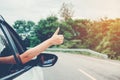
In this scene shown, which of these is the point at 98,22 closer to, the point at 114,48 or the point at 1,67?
the point at 114,48

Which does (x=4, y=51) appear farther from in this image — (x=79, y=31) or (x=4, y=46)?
(x=79, y=31)

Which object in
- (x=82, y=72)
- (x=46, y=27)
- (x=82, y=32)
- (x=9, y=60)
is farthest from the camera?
(x=46, y=27)

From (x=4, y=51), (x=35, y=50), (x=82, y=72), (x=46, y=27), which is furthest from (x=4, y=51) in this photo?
(x=46, y=27)

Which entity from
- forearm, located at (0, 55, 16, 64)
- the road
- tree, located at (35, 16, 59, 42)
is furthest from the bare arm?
tree, located at (35, 16, 59, 42)

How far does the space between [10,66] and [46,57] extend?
3.24ft

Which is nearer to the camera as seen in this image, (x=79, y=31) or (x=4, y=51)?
(x=4, y=51)

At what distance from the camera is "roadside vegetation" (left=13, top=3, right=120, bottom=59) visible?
2045 inches

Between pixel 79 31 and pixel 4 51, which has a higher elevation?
pixel 4 51

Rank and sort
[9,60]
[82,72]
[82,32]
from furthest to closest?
[82,32]
[82,72]
[9,60]

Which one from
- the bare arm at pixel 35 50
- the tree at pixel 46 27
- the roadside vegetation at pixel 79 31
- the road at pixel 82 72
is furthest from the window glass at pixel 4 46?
the tree at pixel 46 27

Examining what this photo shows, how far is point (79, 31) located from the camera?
9369 centimetres

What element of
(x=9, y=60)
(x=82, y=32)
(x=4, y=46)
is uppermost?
(x=4, y=46)

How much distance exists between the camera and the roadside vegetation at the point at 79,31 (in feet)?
170

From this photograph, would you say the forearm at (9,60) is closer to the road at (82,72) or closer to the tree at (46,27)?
the road at (82,72)
